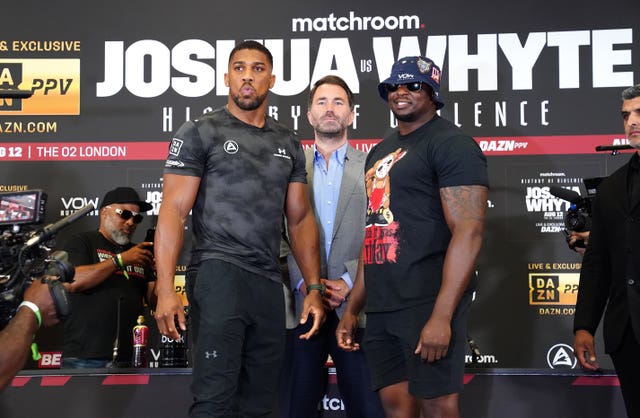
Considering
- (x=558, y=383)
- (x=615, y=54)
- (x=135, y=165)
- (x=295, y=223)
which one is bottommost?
(x=558, y=383)

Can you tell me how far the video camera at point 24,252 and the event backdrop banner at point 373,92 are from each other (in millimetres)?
2463

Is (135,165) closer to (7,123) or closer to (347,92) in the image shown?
(7,123)

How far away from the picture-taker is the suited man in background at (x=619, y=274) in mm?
3076

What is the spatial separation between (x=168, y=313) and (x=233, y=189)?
518 mm

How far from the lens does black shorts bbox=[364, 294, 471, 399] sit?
277 centimetres

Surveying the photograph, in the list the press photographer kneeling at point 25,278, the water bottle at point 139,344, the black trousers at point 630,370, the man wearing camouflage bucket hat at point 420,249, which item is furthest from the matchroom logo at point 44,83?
the black trousers at point 630,370

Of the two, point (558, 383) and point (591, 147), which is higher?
point (591, 147)

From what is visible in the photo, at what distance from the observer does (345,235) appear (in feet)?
12.5

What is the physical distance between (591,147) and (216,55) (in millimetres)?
2324

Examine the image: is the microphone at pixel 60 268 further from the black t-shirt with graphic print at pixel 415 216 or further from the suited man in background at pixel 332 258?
the suited man in background at pixel 332 258

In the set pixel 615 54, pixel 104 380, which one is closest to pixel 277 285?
pixel 104 380

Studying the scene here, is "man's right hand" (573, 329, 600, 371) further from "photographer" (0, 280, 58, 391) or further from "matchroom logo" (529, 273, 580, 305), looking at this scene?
"photographer" (0, 280, 58, 391)

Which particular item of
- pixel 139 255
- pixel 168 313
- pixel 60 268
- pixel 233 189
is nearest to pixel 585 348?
pixel 233 189

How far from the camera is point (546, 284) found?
4.96 meters
